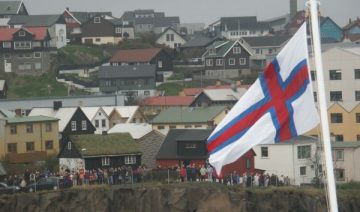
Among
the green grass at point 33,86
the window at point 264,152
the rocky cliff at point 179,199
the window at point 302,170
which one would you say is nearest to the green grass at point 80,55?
the green grass at point 33,86

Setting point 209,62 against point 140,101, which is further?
point 209,62

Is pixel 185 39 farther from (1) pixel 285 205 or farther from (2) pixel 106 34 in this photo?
(1) pixel 285 205

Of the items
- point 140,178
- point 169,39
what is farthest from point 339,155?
point 169,39

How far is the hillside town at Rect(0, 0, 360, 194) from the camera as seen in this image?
1775 inches

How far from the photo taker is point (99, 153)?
4544cm

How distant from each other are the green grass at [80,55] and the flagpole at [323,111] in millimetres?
89161

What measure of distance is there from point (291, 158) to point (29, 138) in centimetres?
1463

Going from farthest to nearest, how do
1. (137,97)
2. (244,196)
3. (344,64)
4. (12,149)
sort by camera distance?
(137,97), (344,64), (12,149), (244,196)

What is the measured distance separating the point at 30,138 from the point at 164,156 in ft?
29.0

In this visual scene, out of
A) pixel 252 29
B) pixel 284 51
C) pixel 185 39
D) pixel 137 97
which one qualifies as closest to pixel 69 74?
pixel 137 97

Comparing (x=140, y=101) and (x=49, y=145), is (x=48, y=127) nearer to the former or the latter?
(x=49, y=145)

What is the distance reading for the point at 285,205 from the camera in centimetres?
3584

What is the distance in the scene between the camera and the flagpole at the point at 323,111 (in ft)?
31.6

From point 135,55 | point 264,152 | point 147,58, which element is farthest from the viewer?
point 135,55
